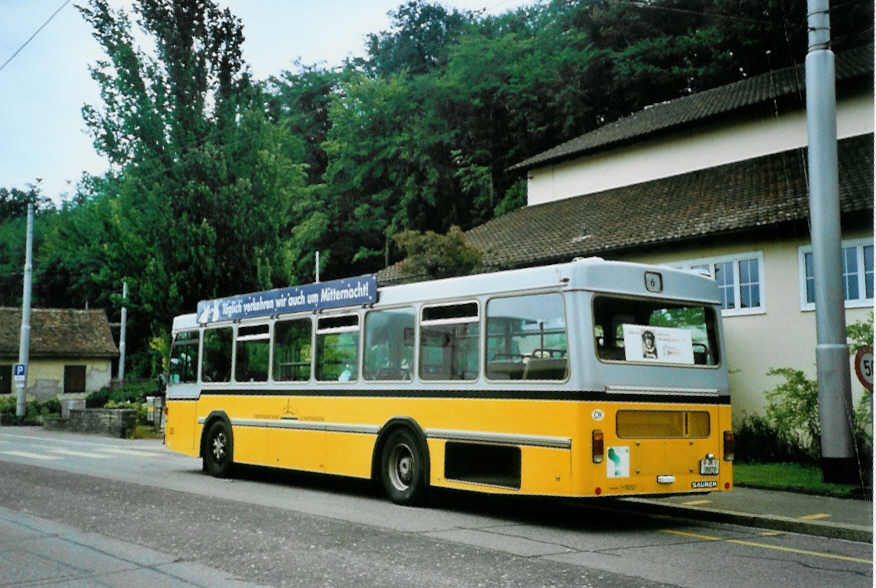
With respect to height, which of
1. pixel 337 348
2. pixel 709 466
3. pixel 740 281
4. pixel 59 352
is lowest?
pixel 709 466

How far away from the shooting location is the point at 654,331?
10898 millimetres

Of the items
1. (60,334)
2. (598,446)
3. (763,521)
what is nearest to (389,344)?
(598,446)

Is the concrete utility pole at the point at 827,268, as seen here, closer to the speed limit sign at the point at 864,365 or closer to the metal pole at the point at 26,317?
the speed limit sign at the point at 864,365

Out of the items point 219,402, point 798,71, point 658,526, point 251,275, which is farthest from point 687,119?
point 658,526

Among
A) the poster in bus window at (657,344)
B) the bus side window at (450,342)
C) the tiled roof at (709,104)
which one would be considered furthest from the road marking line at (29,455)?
the tiled roof at (709,104)

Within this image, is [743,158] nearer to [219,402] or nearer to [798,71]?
[798,71]

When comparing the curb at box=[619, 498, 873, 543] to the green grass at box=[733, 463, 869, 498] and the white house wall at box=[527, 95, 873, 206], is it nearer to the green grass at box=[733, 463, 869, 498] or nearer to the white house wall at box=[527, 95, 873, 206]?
the green grass at box=[733, 463, 869, 498]

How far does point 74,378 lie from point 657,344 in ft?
168

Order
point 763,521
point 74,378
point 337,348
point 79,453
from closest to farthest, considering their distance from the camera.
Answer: point 763,521 → point 337,348 → point 79,453 → point 74,378

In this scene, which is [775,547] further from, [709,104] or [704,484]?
[709,104]

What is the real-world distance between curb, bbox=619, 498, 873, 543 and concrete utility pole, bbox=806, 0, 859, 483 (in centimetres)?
277

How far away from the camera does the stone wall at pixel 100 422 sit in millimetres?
30375

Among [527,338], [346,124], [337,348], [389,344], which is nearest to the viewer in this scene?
[527,338]

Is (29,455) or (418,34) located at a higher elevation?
(418,34)
